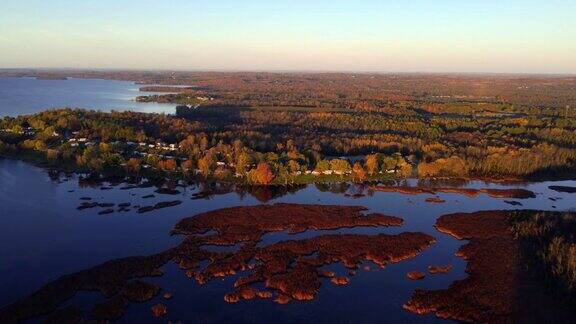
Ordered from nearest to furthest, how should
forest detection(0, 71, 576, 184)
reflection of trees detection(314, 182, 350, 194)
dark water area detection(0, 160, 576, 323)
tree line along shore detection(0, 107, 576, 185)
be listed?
dark water area detection(0, 160, 576, 323) → reflection of trees detection(314, 182, 350, 194) → tree line along shore detection(0, 107, 576, 185) → forest detection(0, 71, 576, 184)

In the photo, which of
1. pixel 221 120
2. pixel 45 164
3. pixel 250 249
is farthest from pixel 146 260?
pixel 221 120

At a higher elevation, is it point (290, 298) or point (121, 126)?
point (121, 126)

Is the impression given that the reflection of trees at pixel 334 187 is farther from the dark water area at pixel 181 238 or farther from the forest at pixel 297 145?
the forest at pixel 297 145

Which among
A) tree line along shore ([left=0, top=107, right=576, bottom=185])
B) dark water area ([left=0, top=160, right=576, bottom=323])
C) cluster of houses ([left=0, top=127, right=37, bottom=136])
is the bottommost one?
dark water area ([left=0, top=160, right=576, bottom=323])

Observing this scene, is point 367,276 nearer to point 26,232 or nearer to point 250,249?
point 250,249

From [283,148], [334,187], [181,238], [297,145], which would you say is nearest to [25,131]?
[283,148]

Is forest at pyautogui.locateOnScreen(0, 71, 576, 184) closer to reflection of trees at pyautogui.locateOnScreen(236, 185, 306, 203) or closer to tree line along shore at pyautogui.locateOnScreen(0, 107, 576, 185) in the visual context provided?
tree line along shore at pyautogui.locateOnScreen(0, 107, 576, 185)

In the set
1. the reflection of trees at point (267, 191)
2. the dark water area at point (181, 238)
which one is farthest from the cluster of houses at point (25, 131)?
the reflection of trees at point (267, 191)

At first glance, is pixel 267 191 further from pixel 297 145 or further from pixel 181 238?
pixel 297 145

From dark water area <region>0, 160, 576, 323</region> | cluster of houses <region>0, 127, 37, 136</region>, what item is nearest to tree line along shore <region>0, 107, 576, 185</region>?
cluster of houses <region>0, 127, 37, 136</region>
